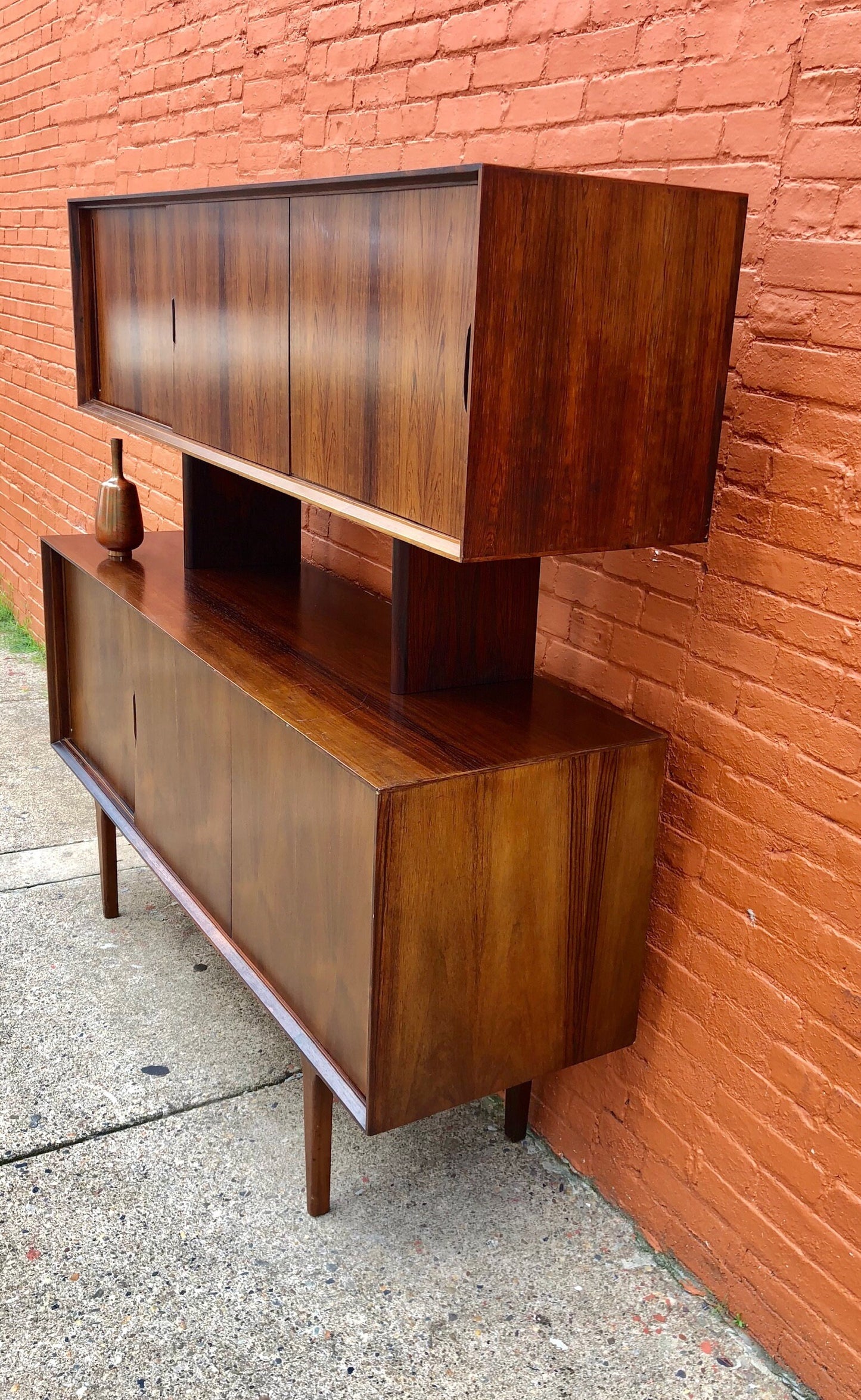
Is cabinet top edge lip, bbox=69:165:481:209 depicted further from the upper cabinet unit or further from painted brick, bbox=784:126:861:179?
painted brick, bbox=784:126:861:179

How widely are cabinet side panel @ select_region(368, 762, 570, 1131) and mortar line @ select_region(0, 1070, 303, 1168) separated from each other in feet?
2.48

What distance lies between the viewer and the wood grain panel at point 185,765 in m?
2.36

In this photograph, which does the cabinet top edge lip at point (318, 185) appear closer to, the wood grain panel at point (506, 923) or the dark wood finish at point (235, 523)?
the dark wood finish at point (235, 523)

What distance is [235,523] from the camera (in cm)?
299

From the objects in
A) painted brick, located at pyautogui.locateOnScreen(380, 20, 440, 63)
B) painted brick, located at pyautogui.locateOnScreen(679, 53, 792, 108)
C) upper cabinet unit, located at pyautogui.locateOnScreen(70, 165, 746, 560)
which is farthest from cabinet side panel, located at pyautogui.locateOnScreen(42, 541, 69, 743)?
painted brick, located at pyautogui.locateOnScreen(679, 53, 792, 108)

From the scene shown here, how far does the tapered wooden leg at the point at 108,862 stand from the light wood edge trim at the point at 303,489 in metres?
1.01

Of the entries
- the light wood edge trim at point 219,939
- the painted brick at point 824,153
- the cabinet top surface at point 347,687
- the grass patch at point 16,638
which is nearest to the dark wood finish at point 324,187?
the painted brick at point 824,153

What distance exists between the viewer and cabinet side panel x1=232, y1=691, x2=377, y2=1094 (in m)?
1.89

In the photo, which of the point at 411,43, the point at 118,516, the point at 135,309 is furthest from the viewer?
the point at 118,516

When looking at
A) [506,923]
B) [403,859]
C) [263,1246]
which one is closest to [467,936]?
[506,923]

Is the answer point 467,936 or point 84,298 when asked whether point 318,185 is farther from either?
point 84,298

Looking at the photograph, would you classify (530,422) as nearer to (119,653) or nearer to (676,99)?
(676,99)

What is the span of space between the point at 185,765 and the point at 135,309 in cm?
112

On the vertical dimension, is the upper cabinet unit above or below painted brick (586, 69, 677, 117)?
below
